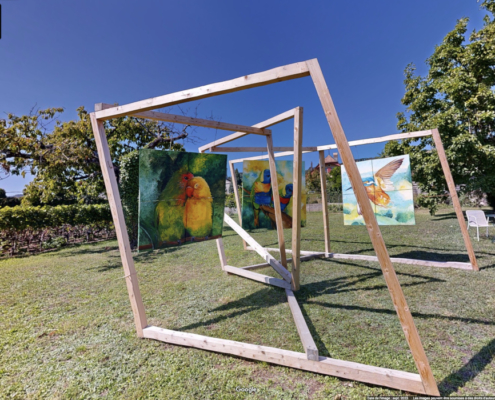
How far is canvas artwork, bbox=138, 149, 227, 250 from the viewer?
3318 millimetres

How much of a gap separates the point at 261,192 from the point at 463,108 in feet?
37.3

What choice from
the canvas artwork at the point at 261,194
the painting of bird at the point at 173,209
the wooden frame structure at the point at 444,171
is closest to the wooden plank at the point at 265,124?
the wooden frame structure at the point at 444,171

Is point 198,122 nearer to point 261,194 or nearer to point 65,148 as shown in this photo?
point 261,194

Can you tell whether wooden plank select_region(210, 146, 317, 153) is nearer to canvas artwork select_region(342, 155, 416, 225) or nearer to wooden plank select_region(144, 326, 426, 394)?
canvas artwork select_region(342, 155, 416, 225)

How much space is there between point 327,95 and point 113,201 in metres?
2.71

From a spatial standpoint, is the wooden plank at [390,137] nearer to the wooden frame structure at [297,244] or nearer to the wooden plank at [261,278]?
the wooden frame structure at [297,244]

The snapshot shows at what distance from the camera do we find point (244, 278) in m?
4.82

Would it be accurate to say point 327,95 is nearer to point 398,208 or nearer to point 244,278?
point 244,278

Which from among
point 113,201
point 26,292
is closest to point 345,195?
point 113,201

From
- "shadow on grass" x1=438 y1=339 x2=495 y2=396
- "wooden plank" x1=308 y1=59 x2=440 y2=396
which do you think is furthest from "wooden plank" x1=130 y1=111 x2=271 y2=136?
"shadow on grass" x1=438 y1=339 x2=495 y2=396

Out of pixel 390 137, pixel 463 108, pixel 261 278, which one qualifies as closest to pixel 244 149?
pixel 261 278

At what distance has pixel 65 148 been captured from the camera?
8.69 metres

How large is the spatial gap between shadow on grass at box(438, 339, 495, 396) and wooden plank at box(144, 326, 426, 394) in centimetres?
27

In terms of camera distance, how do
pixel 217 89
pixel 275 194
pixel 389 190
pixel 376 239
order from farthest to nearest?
pixel 389 190 < pixel 275 194 < pixel 217 89 < pixel 376 239
